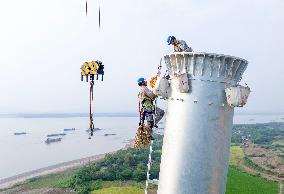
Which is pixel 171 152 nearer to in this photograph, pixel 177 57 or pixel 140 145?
pixel 177 57

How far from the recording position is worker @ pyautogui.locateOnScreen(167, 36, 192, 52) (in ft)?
16.2

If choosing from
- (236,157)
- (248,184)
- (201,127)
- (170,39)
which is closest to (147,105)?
(170,39)

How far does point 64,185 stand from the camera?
5456cm

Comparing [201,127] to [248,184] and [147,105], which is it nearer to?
[147,105]

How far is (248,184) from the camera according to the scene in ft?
173

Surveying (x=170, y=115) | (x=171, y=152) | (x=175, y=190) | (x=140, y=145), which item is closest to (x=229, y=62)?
(x=170, y=115)

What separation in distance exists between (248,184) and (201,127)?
173 feet

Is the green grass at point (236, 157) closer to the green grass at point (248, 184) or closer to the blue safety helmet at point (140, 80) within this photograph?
the green grass at point (248, 184)

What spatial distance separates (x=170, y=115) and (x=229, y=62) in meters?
0.90

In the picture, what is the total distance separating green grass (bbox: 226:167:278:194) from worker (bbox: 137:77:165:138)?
4277 centimetres

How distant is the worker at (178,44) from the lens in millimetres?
4935

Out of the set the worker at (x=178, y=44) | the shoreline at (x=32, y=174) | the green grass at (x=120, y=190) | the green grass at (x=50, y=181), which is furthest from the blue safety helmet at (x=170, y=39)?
the shoreline at (x=32, y=174)

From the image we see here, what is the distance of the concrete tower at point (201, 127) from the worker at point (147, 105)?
1.80m

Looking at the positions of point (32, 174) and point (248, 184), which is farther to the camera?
point (32, 174)
